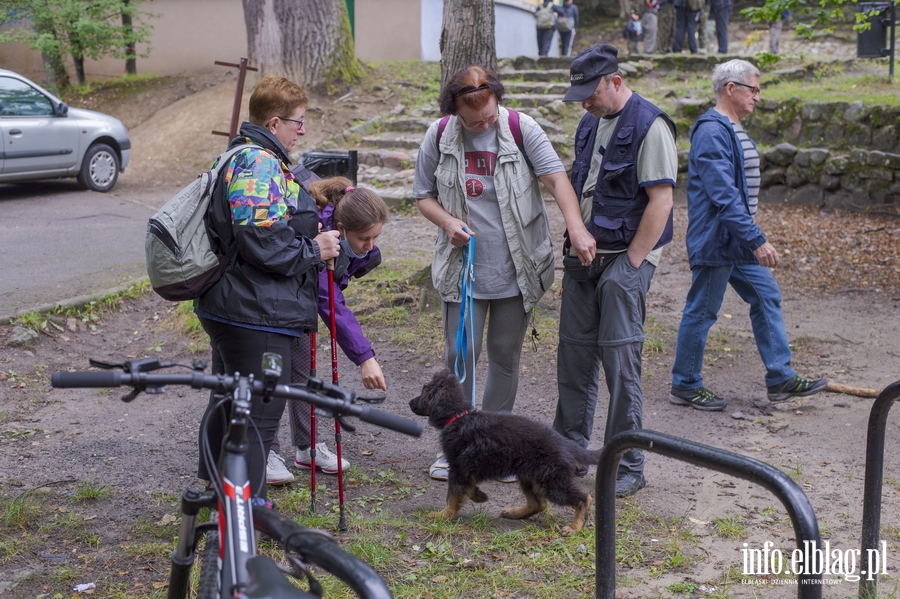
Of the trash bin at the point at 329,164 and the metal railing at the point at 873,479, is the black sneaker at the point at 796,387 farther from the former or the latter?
the trash bin at the point at 329,164

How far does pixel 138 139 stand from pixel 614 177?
13511mm

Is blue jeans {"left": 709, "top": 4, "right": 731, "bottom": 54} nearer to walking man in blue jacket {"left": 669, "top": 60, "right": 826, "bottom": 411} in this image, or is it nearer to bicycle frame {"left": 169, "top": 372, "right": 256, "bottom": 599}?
walking man in blue jacket {"left": 669, "top": 60, "right": 826, "bottom": 411}

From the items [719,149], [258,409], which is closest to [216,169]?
[258,409]

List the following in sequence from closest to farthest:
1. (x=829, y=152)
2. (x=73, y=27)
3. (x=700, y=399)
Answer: (x=700, y=399) → (x=829, y=152) → (x=73, y=27)

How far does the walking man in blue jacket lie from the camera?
5.48m

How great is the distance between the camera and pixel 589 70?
4.03 m

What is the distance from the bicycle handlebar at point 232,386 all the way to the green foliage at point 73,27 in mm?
17405

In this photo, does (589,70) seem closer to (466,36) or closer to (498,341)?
(498,341)

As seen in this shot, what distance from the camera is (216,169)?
3.37 m

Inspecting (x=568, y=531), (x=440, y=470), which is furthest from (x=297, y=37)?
(x=568, y=531)

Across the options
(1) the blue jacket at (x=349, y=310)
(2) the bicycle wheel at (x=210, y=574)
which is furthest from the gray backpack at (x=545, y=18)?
(2) the bicycle wheel at (x=210, y=574)

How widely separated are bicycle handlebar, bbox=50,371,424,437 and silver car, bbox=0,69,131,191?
10531 mm

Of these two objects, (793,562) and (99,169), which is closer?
(793,562)

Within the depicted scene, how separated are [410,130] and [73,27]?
8.58 m
